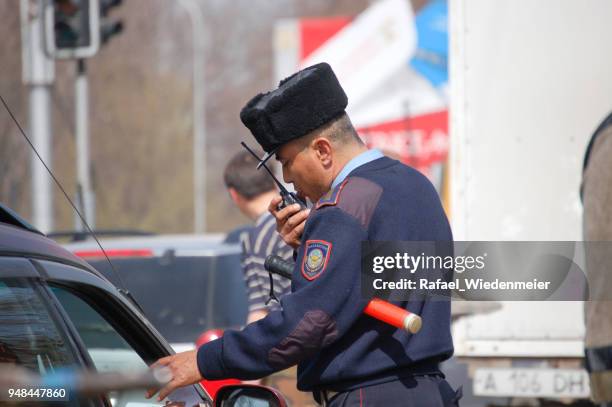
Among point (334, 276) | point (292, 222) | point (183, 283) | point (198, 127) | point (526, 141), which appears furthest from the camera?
point (198, 127)

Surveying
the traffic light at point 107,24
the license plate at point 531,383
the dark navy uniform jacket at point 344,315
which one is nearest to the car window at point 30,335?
the dark navy uniform jacket at point 344,315

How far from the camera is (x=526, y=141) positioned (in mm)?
6305

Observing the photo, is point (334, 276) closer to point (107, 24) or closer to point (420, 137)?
point (107, 24)

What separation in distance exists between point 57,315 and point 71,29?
7.00 metres

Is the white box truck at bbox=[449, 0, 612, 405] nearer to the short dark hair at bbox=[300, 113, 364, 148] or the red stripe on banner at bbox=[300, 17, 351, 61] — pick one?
the short dark hair at bbox=[300, 113, 364, 148]

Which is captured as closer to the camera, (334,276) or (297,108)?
(334,276)

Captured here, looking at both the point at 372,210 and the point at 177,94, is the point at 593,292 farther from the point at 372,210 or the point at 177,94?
the point at 177,94

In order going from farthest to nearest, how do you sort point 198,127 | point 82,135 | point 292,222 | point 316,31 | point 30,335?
point 198,127
point 316,31
point 82,135
point 292,222
point 30,335

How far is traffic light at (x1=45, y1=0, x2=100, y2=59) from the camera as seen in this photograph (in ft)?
30.6

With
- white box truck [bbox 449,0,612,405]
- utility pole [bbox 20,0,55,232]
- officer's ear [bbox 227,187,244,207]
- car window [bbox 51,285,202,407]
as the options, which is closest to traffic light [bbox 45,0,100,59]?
utility pole [bbox 20,0,55,232]

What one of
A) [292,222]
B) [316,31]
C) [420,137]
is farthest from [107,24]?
[292,222]

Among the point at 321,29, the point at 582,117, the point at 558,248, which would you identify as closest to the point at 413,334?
the point at 558,248

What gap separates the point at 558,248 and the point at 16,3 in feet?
27.6

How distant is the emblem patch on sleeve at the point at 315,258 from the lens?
9.51 feet
